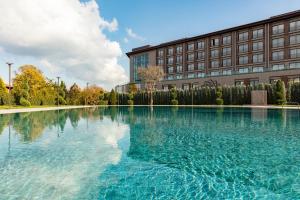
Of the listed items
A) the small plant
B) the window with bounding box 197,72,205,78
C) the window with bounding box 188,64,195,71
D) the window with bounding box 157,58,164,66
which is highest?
the window with bounding box 157,58,164,66

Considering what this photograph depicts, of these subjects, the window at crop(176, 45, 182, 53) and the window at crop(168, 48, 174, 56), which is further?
the window at crop(168, 48, 174, 56)

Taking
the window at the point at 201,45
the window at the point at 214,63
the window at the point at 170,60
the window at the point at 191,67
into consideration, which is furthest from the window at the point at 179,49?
the window at the point at 214,63

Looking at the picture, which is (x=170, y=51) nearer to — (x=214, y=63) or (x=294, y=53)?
(x=214, y=63)

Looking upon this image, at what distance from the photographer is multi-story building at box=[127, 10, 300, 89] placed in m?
47.0

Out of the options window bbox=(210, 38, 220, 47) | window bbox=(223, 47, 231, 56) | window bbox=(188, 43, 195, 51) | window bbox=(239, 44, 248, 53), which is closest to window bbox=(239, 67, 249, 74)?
window bbox=(239, 44, 248, 53)

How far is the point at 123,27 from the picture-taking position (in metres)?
24.1

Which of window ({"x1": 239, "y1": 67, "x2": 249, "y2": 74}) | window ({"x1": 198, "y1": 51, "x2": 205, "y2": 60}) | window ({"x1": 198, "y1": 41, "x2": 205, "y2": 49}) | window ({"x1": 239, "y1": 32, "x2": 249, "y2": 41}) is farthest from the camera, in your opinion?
window ({"x1": 198, "y1": 41, "x2": 205, "y2": 49})

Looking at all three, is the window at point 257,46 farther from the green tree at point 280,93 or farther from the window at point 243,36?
the green tree at point 280,93

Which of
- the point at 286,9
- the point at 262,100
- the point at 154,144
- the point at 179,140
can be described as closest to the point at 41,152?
the point at 154,144

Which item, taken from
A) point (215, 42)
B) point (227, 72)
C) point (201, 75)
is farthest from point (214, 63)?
point (227, 72)

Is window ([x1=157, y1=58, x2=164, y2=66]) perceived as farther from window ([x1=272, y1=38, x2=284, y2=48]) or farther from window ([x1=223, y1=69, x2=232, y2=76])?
window ([x1=272, y1=38, x2=284, y2=48])

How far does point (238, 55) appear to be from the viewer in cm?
5484

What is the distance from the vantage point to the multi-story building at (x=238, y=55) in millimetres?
47000

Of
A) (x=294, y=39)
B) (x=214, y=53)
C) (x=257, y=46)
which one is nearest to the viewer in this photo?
(x=294, y=39)
